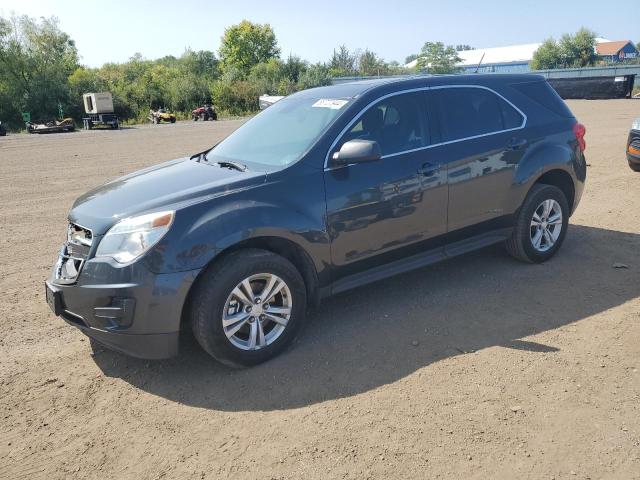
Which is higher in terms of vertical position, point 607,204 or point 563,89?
point 563,89

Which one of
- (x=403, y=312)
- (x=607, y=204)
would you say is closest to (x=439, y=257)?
(x=403, y=312)

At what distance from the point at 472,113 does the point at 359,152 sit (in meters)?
1.58

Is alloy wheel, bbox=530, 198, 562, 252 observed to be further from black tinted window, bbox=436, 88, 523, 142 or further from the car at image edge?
the car at image edge

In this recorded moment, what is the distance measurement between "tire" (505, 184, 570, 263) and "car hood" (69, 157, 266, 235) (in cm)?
276

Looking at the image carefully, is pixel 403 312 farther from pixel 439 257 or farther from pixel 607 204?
pixel 607 204

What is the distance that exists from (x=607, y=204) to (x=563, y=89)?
38691 millimetres

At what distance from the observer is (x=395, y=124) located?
440cm

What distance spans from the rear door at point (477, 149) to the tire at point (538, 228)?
1.01 ft

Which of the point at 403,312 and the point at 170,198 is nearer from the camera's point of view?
the point at 170,198

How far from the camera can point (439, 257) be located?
15.3 ft

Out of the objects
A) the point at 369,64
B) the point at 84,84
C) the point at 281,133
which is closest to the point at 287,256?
the point at 281,133

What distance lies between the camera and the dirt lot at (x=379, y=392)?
2.77 meters

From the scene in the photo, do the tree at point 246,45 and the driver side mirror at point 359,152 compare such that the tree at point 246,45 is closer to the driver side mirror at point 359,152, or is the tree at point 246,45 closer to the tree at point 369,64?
the tree at point 369,64

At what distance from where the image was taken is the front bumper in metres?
3.26
